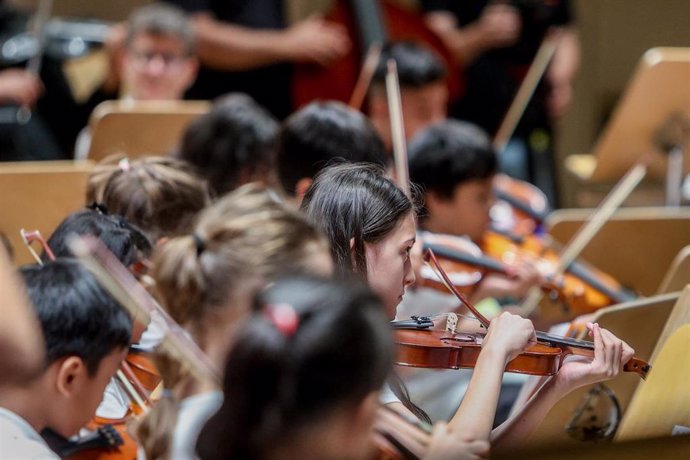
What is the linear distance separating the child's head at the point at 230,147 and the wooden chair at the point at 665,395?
1059mm

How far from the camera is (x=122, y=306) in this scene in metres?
1.40

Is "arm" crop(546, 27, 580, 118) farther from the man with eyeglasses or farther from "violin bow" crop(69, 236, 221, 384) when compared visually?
"violin bow" crop(69, 236, 221, 384)

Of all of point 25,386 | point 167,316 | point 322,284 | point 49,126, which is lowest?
point 49,126

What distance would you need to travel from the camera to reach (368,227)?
4.81 ft

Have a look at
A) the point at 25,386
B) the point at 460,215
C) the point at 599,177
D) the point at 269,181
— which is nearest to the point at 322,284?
the point at 25,386

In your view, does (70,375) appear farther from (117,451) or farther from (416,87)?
(416,87)

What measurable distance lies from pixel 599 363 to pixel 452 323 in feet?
0.57

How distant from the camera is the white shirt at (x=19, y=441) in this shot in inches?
48.4

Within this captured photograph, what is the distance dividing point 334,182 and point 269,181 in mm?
914

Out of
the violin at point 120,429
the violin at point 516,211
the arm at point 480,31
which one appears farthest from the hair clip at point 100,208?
the arm at point 480,31

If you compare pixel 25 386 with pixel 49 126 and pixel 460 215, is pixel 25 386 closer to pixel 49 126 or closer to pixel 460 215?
pixel 460 215

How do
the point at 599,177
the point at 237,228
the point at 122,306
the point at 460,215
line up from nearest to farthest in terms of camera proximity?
the point at 237,228
the point at 122,306
the point at 460,215
the point at 599,177

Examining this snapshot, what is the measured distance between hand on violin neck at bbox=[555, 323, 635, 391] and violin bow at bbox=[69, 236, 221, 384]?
1.53 feet

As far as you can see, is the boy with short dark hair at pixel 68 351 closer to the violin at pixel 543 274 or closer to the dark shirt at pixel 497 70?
the violin at pixel 543 274
